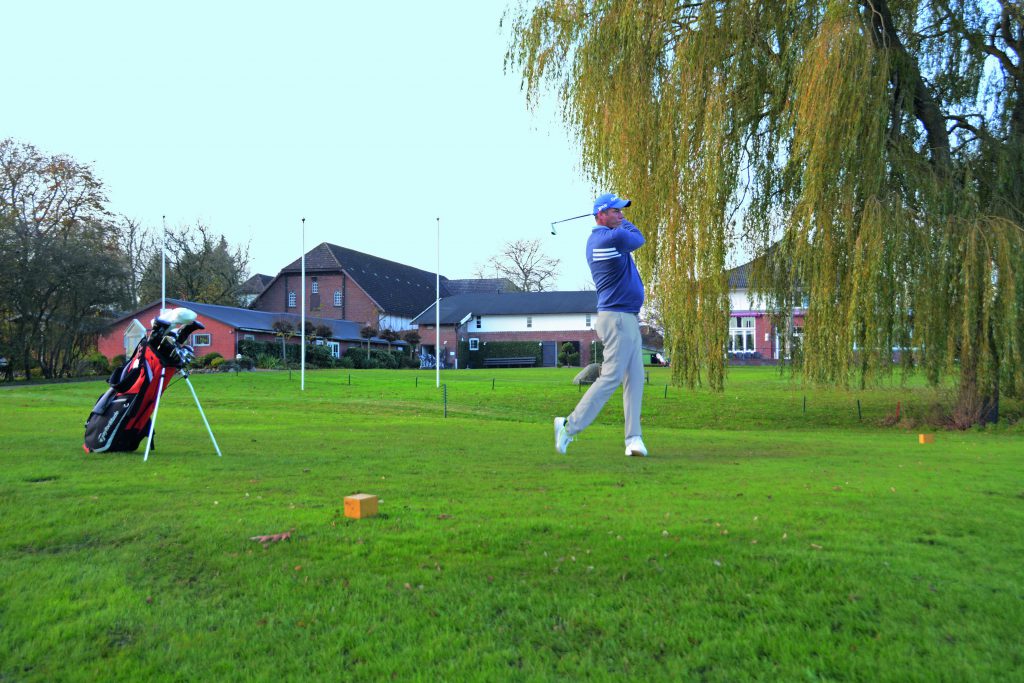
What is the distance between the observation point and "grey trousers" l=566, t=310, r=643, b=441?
27.8 feet

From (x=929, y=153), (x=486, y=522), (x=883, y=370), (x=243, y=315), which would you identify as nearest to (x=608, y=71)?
(x=929, y=153)

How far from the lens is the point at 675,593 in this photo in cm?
374

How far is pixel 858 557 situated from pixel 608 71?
1465 centimetres

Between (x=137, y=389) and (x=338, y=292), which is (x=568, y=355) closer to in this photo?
(x=338, y=292)

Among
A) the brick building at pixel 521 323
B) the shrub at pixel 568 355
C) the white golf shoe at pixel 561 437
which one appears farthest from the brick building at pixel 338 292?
the white golf shoe at pixel 561 437

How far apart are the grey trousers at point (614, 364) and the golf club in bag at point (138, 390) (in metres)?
4.35

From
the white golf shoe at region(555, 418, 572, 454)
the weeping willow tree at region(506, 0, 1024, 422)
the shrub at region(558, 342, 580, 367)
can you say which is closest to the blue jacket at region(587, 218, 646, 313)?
the white golf shoe at region(555, 418, 572, 454)

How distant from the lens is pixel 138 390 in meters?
9.01

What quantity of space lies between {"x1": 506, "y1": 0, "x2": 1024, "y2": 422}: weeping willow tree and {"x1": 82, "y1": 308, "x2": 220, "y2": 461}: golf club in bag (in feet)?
34.8

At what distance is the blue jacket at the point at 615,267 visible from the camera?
27.6 feet

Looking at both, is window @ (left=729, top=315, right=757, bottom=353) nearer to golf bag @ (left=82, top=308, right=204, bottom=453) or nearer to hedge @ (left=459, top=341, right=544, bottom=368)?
hedge @ (left=459, top=341, right=544, bottom=368)

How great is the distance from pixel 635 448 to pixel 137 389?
5946 millimetres

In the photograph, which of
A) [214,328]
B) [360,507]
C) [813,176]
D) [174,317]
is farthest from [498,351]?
[360,507]

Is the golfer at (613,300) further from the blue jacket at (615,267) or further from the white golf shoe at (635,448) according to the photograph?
the white golf shoe at (635,448)
